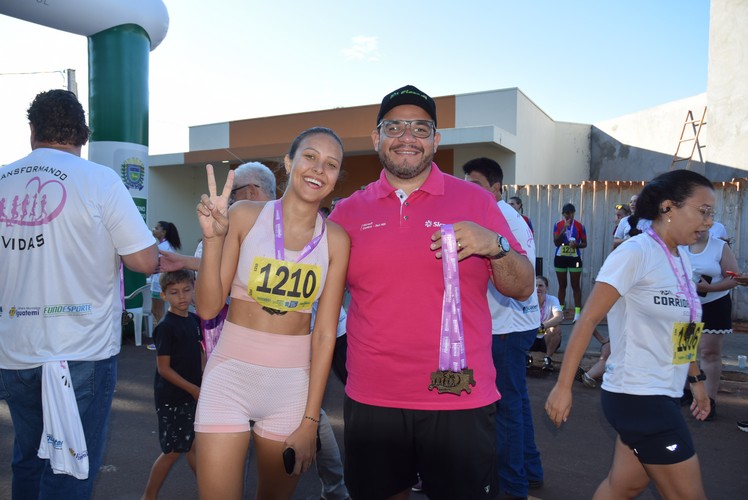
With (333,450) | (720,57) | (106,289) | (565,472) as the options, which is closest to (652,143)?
(720,57)

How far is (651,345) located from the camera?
2682 millimetres

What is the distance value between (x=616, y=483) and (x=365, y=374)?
4.53 feet

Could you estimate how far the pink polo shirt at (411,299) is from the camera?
2.33m

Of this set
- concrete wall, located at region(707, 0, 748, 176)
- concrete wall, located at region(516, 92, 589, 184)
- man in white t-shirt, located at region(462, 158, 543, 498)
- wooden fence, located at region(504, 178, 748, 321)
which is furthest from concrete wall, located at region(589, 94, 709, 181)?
man in white t-shirt, located at region(462, 158, 543, 498)

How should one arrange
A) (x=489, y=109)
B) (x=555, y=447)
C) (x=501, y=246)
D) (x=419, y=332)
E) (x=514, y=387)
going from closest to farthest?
(x=501, y=246) → (x=419, y=332) → (x=514, y=387) → (x=555, y=447) → (x=489, y=109)

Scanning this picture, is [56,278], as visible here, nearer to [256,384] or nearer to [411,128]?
[256,384]

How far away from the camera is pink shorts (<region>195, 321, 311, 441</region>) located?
2.30 m

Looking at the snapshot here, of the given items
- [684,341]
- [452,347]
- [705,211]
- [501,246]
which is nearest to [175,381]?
[452,347]

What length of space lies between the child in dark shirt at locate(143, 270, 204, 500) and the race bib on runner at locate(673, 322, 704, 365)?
2744 mm

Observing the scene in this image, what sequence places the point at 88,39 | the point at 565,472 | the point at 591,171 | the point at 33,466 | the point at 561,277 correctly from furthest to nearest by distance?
the point at 591,171 → the point at 561,277 → the point at 88,39 → the point at 565,472 → the point at 33,466

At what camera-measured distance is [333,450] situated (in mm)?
3643

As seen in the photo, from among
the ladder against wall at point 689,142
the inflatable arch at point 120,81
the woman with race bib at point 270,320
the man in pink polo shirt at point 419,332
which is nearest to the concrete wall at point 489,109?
the ladder against wall at point 689,142

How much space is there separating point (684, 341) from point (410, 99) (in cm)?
180

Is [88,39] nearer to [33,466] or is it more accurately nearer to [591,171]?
[33,466]
